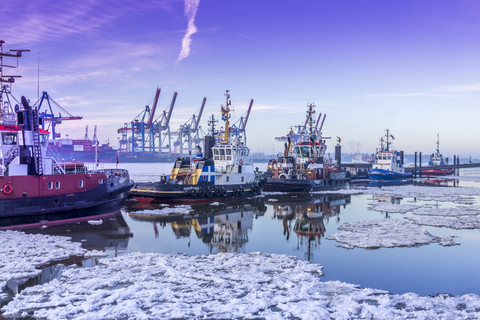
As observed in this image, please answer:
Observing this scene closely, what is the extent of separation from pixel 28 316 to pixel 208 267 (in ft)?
17.0

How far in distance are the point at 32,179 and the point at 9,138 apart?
2.68m

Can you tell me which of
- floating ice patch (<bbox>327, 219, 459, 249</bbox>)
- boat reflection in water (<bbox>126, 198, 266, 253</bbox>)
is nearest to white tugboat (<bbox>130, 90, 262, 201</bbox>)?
boat reflection in water (<bbox>126, 198, 266, 253</bbox>)

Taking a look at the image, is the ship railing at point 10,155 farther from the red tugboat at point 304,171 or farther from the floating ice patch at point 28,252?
the red tugboat at point 304,171

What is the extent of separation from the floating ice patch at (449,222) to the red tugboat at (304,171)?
17623mm

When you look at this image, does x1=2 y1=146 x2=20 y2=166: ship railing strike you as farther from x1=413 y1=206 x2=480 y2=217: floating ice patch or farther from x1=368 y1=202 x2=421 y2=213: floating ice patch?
x1=413 y1=206 x2=480 y2=217: floating ice patch

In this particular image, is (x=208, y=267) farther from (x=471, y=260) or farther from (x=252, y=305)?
(x=471, y=260)

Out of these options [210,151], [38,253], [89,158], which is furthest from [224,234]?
[89,158]

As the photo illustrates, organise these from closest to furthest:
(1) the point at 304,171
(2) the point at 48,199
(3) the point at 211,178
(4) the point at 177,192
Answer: (2) the point at 48,199, (4) the point at 177,192, (3) the point at 211,178, (1) the point at 304,171

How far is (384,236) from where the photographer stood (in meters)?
16.8

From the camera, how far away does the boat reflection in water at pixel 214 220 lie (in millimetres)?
16688

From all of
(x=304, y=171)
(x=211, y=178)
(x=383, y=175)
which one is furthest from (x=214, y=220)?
(x=383, y=175)

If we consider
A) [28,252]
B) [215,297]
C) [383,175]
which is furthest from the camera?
[383,175]

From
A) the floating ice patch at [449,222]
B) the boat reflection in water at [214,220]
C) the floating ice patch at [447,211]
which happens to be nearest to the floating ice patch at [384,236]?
the floating ice patch at [449,222]

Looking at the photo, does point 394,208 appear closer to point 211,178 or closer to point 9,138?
point 211,178
